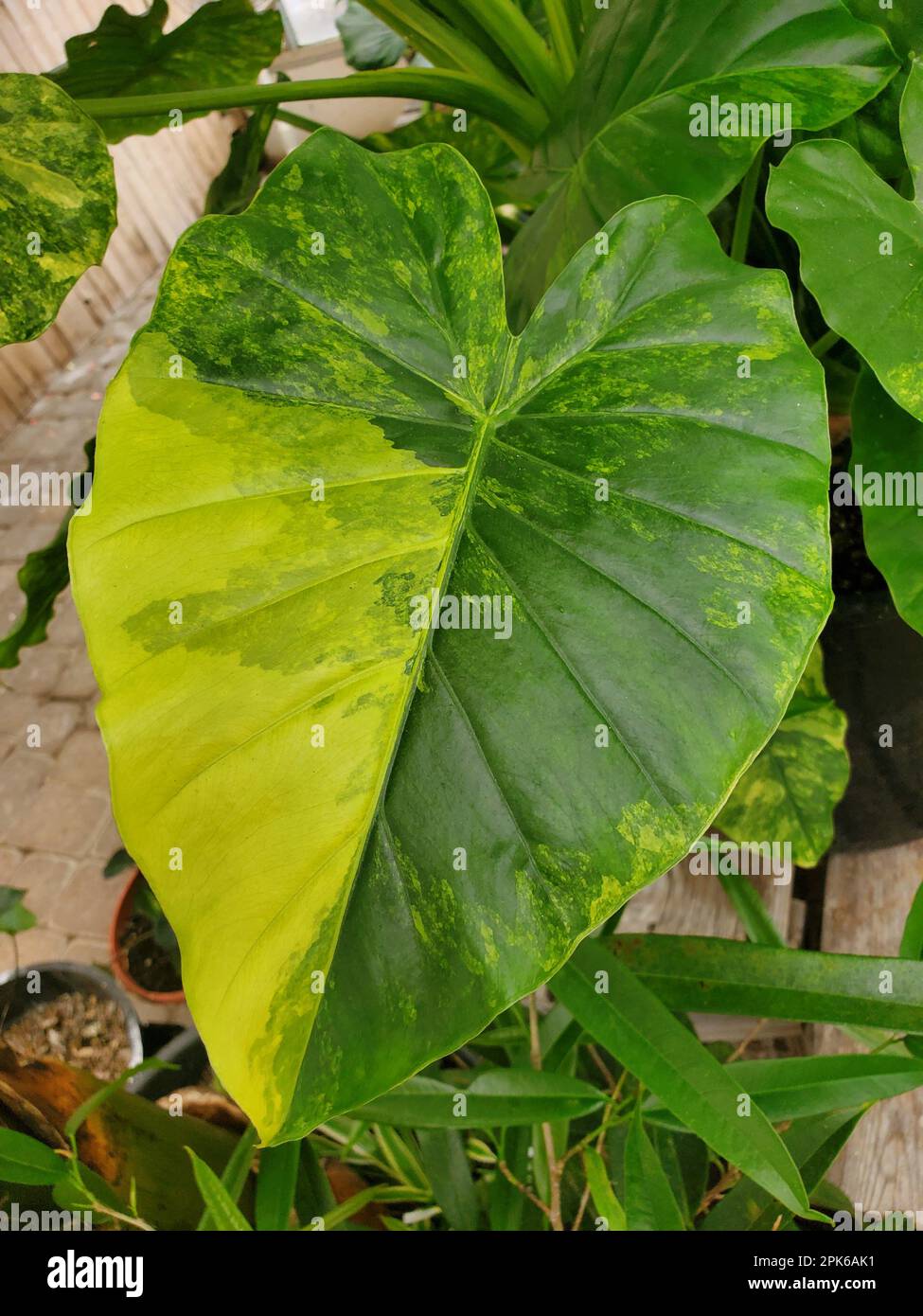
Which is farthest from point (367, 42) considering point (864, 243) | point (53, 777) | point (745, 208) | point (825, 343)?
point (53, 777)

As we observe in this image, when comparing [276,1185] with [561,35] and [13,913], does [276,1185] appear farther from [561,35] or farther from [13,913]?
[561,35]

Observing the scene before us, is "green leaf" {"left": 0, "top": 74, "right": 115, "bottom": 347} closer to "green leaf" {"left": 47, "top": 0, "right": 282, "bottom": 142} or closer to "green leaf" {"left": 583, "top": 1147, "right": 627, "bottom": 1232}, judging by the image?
"green leaf" {"left": 47, "top": 0, "right": 282, "bottom": 142}

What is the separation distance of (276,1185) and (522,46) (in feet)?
3.38

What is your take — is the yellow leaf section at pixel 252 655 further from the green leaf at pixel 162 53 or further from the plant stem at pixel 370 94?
the green leaf at pixel 162 53

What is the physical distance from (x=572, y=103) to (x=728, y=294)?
0.34 m

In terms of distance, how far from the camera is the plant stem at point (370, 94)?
2.62ft

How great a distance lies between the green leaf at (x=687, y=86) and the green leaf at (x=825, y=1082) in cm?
63

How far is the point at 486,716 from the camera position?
0.47m

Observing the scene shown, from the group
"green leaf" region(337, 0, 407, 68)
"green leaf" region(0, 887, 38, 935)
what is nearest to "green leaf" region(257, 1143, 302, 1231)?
"green leaf" region(0, 887, 38, 935)

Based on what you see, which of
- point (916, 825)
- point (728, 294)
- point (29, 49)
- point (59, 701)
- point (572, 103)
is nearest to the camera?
point (728, 294)

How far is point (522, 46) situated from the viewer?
89 cm

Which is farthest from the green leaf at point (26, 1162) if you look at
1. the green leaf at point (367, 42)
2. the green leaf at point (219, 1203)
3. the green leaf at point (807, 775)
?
the green leaf at point (367, 42)
